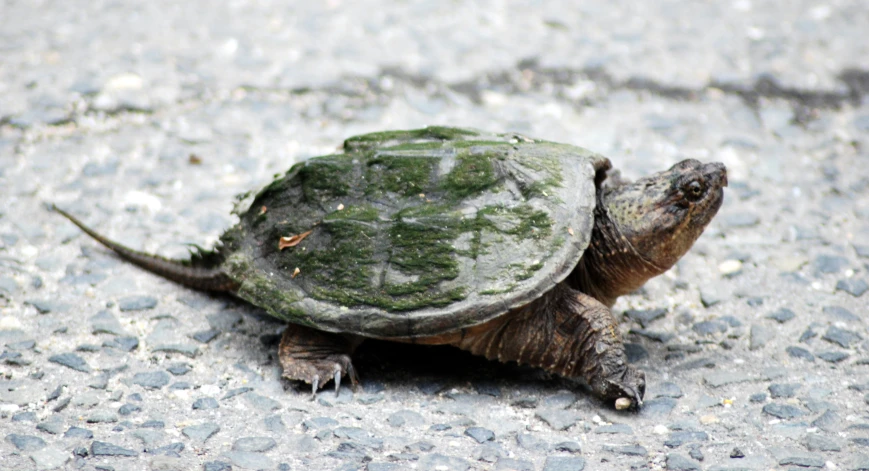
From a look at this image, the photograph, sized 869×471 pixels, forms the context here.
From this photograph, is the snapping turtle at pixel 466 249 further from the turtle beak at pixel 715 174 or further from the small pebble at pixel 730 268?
the small pebble at pixel 730 268

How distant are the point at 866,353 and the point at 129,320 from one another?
2953mm

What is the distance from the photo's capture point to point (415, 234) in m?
3.11

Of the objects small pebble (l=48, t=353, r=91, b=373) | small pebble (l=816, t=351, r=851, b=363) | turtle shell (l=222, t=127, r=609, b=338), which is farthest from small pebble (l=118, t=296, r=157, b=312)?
small pebble (l=816, t=351, r=851, b=363)

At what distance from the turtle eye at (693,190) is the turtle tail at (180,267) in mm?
1740

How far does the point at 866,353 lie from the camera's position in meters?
3.47

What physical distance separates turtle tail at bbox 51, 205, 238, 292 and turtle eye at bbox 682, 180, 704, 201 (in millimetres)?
1740

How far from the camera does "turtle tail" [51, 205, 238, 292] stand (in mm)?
3598

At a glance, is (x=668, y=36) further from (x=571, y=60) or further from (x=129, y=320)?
(x=129, y=320)

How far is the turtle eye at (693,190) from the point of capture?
3.20m

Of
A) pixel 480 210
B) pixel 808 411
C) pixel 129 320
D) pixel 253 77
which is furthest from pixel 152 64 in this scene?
pixel 808 411

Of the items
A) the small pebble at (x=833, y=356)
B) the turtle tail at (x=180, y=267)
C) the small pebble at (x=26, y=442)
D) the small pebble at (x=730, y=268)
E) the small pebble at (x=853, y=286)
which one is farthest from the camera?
the small pebble at (x=730, y=268)

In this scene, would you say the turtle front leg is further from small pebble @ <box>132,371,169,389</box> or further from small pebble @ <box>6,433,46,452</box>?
small pebble @ <box>6,433,46,452</box>

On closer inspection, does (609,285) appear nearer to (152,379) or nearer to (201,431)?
(201,431)

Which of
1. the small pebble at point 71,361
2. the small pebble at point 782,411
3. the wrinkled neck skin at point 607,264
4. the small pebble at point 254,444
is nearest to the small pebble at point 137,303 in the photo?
the small pebble at point 71,361
